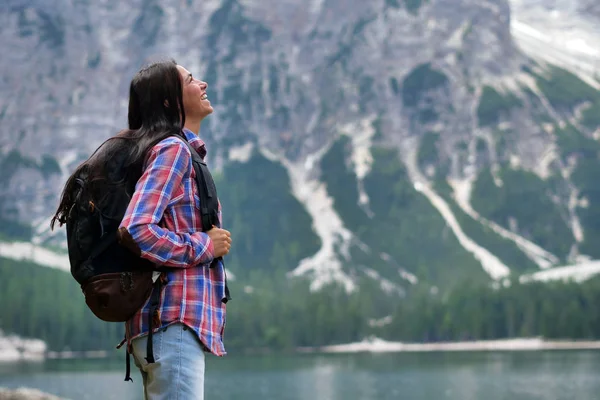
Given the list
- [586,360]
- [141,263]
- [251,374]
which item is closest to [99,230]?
[141,263]

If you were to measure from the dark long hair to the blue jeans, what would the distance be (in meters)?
1.44

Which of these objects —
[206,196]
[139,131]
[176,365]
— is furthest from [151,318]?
[139,131]

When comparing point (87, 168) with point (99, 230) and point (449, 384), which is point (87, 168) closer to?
point (99, 230)

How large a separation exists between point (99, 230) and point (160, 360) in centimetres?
126

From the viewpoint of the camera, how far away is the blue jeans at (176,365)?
31.4ft

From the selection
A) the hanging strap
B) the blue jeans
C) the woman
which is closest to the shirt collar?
the woman

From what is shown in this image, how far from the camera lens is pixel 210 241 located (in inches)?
392

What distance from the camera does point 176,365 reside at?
9602mm

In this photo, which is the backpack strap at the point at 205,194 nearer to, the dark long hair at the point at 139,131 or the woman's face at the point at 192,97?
the dark long hair at the point at 139,131

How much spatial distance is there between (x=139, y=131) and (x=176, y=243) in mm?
1382

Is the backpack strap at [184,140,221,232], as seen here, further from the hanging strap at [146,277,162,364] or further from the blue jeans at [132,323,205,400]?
the blue jeans at [132,323,205,400]

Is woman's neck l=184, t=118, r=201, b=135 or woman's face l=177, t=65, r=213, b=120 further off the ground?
woman's face l=177, t=65, r=213, b=120

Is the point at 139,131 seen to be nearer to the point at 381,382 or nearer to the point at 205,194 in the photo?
the point at 205,194

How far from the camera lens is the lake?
12288 centimetres
